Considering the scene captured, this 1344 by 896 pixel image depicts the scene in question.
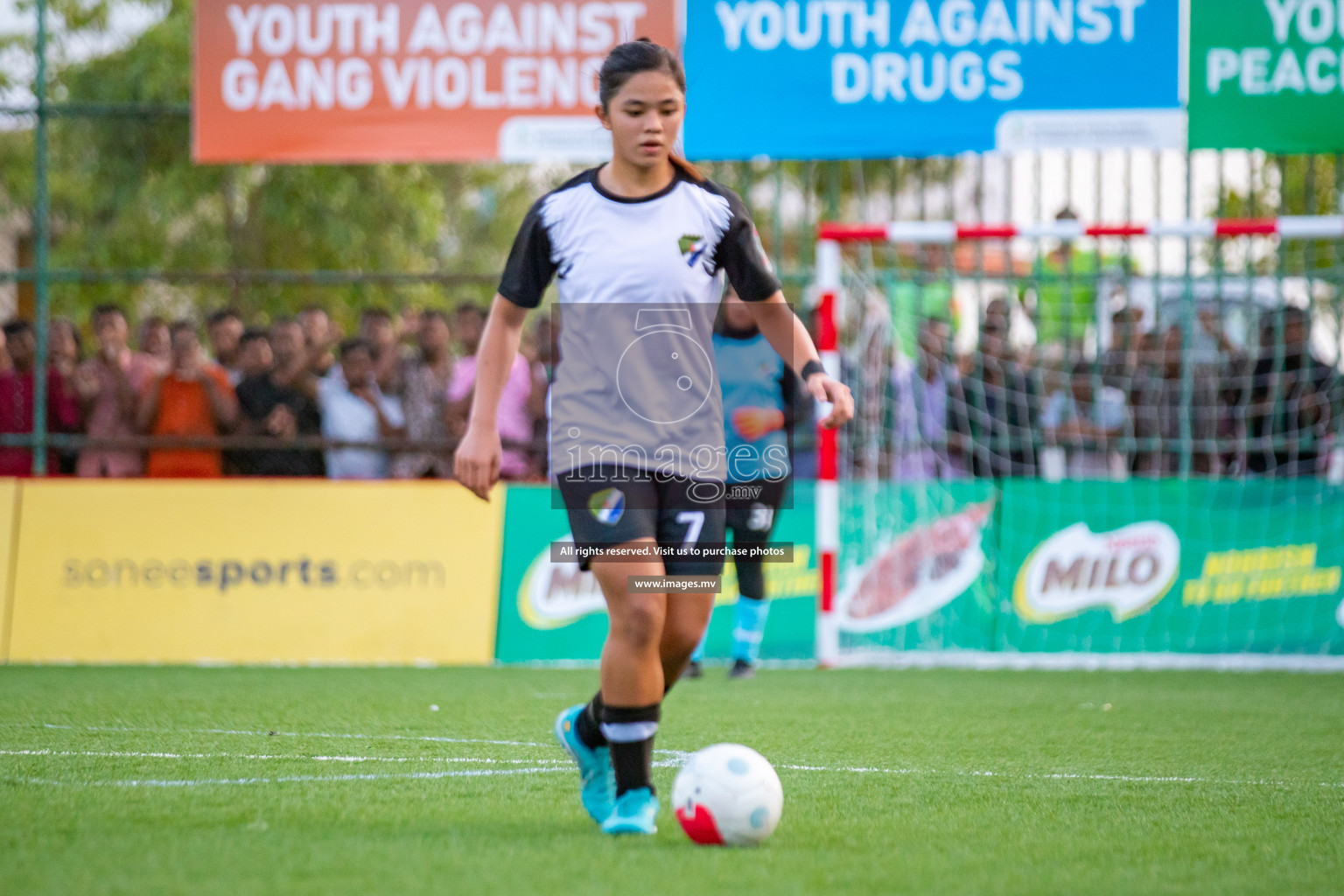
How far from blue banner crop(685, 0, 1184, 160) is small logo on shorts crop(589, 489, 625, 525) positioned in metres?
6.23

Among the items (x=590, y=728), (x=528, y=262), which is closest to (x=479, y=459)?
(x=528, y=262)

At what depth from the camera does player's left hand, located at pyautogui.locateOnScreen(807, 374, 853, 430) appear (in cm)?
396

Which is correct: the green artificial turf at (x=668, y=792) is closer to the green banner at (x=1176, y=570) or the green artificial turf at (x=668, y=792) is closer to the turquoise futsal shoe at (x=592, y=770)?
the turquoise futsal shoe at (x=592, y=770)

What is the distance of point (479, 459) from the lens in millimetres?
4113

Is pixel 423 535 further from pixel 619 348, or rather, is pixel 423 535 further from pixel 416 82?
pixel 619 348

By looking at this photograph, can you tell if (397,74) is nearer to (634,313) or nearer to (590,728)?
(634,313)

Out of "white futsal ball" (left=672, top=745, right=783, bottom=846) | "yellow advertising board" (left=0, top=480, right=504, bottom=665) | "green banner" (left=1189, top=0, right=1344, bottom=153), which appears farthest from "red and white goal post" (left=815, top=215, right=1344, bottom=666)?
"white futsal ball" (left=672, top=745, right=783, bottom=846)

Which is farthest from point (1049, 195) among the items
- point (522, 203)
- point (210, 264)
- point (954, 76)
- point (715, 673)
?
point (522, 203)

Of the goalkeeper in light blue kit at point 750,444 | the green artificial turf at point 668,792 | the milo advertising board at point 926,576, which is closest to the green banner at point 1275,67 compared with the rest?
the milo advertising board at point 926,576

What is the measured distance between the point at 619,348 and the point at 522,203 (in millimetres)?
20062

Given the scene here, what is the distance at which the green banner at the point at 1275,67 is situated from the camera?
9727 millimetres

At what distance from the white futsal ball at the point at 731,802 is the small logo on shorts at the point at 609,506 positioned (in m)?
0.66

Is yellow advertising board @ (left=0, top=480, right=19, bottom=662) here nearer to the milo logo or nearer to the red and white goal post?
the red and white goal post

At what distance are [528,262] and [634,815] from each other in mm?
1522
